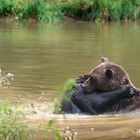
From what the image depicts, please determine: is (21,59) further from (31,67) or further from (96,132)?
(96,132)

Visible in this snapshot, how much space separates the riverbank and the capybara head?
3332cm

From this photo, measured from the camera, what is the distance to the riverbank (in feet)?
142

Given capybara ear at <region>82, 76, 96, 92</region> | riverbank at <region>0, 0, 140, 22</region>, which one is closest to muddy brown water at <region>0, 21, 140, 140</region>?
capybara ear at <region>82, 76, 96, 92</region>

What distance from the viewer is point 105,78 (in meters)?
9.02

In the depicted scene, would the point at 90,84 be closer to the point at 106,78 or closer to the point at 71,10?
the point at 106,78

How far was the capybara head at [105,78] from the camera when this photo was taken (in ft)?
29.6

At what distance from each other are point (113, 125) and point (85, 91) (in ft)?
2.30

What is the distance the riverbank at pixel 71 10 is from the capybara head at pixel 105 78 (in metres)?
33.3

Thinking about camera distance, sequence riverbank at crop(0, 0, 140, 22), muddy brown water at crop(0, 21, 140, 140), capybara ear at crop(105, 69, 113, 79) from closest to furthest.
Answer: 1. muddy brown water at crop(0, 21, 140, 140)
2. capybara ear at crop(105, 69, 113, 79)
3. riverbank at crop(0, 0, 140, 22)

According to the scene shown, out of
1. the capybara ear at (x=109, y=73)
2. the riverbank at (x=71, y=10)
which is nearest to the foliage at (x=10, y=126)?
the capybara ear at (x=109, y=73)

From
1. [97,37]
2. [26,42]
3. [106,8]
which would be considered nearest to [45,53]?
[26,42]

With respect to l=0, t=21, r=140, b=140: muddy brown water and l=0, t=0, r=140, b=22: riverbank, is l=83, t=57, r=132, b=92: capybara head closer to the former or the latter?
l=0, t=21, r=140, b=140: muddy brown water

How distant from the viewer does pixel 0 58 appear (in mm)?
18734

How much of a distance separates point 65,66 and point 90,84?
25.0ft
